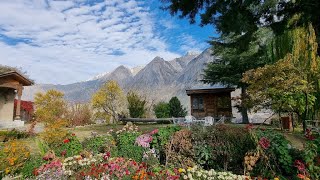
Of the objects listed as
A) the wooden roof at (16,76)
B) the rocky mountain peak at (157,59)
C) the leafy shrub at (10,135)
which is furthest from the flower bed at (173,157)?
the rocky mountain peak at (157,59)

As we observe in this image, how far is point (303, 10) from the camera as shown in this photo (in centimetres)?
802

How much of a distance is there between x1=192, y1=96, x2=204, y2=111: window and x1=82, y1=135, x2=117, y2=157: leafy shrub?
15467 mm

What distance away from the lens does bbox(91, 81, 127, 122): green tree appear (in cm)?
2231

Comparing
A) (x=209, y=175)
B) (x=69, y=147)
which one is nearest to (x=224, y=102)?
(x=69, y=147)

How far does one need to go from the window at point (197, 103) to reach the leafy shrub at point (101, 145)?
1547cm

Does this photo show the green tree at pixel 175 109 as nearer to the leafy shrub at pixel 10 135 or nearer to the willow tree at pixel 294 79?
the willow tree at pixel 294 79

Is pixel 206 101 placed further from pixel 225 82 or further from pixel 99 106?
pixel 99 106

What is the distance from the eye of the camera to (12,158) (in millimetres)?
5441

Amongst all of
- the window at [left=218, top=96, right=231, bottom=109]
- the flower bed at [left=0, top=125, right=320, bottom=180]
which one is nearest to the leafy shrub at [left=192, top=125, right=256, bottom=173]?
the flower bed at [left=0, top=125, right=320, bottom=180]

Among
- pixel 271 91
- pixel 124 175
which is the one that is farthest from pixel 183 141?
pixel 271 91

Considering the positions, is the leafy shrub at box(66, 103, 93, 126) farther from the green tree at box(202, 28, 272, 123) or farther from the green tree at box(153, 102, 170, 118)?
the green tree at box(202, 28, 272, 123)

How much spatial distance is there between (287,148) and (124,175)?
334cm

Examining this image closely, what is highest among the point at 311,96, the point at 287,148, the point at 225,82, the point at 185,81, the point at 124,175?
the point at 185,81

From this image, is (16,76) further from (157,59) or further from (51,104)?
(157,59)
